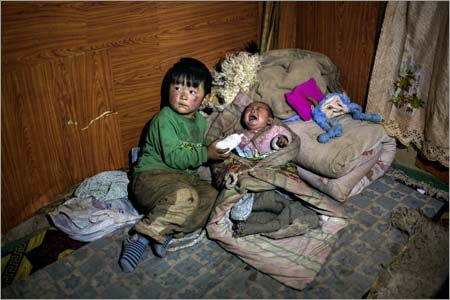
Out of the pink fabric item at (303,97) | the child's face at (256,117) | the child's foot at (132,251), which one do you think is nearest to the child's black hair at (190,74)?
the child's face at (256,117)

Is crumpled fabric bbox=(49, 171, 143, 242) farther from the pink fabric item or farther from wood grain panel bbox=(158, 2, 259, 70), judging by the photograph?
the pink fabric item

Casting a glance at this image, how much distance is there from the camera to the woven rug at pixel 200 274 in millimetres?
2037

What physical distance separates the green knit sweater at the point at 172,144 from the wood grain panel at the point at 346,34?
1413 mm

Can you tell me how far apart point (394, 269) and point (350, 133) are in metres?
0.93

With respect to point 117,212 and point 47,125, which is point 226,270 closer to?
point 117,212

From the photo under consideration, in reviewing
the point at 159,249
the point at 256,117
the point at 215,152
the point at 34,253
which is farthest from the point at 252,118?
the point at 34,253

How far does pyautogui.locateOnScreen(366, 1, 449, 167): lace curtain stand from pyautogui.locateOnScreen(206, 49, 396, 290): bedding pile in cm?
20

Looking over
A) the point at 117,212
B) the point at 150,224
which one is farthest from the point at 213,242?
the point at 117,212

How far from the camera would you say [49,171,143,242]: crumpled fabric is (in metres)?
2.38

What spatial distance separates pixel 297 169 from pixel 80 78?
5.15 ft

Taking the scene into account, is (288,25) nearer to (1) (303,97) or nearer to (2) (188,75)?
(1) (303,97)

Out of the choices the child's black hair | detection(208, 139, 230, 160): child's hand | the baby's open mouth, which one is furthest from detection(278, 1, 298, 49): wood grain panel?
detection(208, 139, 230, 160): child's hand

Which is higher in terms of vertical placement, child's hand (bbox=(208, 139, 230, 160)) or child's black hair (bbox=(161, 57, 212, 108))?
child's black hair (bbox=(161, 57, 212, 108))

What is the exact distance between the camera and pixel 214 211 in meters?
2.34
